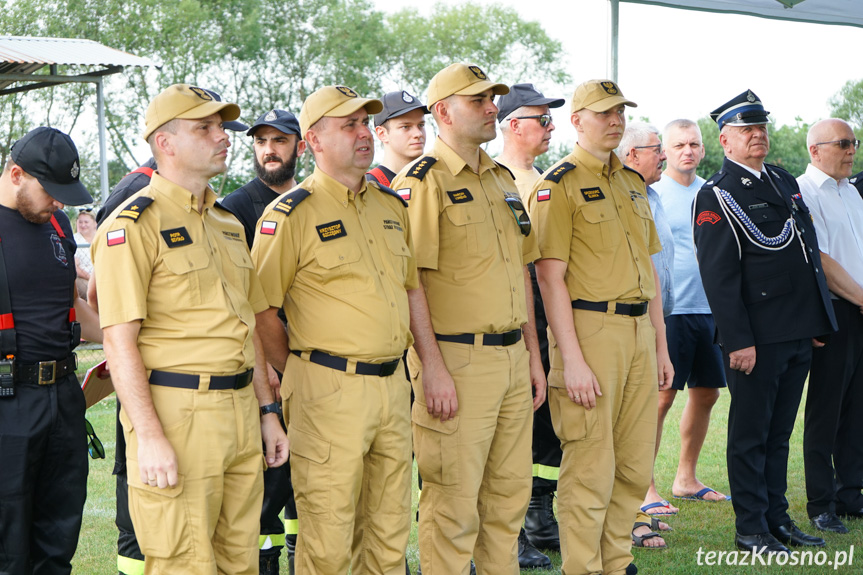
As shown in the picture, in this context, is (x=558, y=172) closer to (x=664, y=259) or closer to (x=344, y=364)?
(x=664, y=259)

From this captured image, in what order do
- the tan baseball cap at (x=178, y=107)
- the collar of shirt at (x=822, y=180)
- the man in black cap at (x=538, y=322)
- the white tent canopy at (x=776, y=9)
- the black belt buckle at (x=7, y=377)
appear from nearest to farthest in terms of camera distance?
the tan baseball cap at (x=178, y=107), the black belt buckle at (x=7, y=377), the man in black cap at (x=538, y=322), the collar of shirt at (x=822, y=180), the white tent canopy at (x=776, y=9)

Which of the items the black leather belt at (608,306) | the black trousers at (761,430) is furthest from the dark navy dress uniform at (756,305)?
the black leather belt at (608,306)

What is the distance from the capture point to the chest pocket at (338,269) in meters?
3.25

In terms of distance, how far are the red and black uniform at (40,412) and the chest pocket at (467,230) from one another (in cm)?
144

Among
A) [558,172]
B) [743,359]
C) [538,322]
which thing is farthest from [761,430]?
[558,172]

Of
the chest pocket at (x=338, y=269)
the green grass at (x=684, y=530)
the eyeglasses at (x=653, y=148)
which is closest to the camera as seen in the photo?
the chest pocket at (x=338, y=269)

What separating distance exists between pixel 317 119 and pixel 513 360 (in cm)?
121

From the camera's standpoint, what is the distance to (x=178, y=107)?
2.92 meters

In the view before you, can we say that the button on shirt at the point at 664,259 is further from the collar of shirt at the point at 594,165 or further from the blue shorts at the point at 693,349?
the collar of shirt at the point at 594,165

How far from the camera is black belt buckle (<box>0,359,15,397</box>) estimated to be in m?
3.14

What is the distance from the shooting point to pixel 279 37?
130ft

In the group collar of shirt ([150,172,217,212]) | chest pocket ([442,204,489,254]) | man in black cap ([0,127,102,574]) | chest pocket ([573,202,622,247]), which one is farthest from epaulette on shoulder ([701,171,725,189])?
man in black cap ([0,127,102,574])

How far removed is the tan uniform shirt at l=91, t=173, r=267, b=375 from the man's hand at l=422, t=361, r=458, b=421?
2.55 feet

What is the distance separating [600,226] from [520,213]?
407 millimetres
